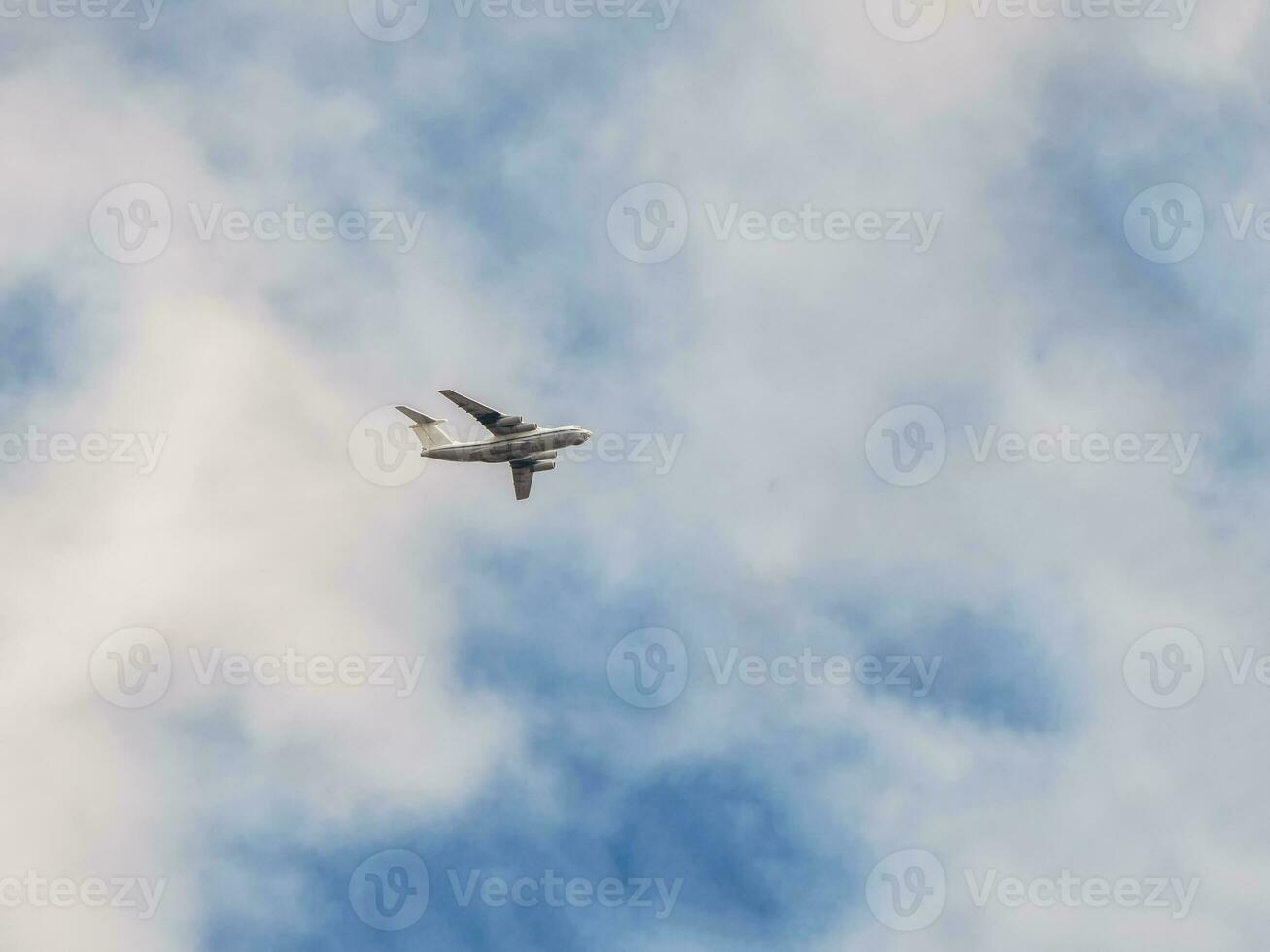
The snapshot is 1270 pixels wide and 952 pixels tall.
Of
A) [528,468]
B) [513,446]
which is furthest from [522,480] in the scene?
[513,446]

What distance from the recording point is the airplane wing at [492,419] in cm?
17300

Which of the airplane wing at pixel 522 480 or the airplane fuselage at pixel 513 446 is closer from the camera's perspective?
the airplane fuselage at pixel 513 446

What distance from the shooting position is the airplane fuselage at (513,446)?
175 m

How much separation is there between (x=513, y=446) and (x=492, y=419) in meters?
3.84

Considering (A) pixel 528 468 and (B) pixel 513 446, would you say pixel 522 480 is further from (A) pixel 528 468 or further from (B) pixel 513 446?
(B) pixel 513 446

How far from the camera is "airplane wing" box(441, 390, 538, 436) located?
17300cm

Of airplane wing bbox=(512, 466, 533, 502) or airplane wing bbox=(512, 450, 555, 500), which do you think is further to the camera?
airplane wing bbox=(512, 466, 533, 502)

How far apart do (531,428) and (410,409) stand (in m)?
14.6

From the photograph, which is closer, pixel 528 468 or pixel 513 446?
pixel 513 446

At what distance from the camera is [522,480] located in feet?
596

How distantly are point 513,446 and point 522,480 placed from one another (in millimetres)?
7292

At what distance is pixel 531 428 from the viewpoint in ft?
574

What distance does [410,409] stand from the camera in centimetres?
17912

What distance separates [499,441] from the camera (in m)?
175
